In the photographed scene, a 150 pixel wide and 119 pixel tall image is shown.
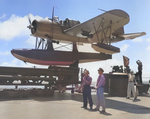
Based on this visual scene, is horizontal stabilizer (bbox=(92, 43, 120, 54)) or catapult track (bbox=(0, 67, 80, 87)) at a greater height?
horizontal stabilizer (bbox=(92, 43, 120, 54))

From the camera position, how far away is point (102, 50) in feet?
32.4

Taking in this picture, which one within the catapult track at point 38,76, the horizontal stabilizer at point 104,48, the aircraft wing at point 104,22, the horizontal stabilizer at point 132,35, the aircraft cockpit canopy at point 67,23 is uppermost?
the aircraft cockpit canopy at point 67,23

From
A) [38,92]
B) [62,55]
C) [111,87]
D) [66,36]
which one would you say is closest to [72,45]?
[66,36]

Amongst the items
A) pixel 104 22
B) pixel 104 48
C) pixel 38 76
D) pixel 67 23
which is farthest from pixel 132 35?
pixel 38 76

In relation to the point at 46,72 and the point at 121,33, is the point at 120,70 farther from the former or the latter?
the point at 46,72

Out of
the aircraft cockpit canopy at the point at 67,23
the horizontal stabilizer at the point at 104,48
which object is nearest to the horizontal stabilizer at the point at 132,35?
the aircraft cockpit canopy at the point at 67,23

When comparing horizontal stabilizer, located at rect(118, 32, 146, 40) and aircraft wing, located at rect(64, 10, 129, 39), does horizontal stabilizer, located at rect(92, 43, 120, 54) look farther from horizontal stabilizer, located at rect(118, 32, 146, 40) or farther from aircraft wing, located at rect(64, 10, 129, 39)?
horizontal stabilizer, located at rect(118, 32, 146, 40)

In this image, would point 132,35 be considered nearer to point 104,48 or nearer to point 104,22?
point 104,22

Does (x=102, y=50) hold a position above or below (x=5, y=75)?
above

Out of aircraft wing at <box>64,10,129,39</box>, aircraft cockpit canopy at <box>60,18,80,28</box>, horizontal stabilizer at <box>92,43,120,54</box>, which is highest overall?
aircraft cockpit canopy at <box>60,18,80,28</box>

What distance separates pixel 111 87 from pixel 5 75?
23.4ft

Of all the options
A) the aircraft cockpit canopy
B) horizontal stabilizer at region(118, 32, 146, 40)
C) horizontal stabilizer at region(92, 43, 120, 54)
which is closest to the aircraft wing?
the aircraft cockpit canopy

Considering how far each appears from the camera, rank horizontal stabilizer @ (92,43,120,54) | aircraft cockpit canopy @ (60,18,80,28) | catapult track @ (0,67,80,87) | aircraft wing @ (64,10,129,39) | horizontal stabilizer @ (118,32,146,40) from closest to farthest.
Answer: catapult track @ (0,67,80,87) → horizontal stabilizer @ (92,43,120,54) → aircraft wing @ (64,10,129,39) → aircraft cockpit canopy @ (60,18,80,28) → horizontal stabilizer @ (118,32,146,40)

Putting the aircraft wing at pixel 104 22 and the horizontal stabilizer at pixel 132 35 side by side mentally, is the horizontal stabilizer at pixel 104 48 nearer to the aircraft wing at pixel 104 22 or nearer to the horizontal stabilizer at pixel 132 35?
the aircraft wing at pixel 104 22
